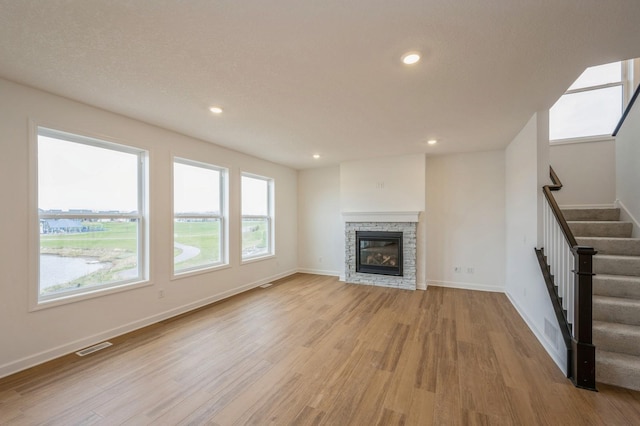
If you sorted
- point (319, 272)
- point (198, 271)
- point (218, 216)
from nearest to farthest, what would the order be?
point (198, 271)
point (218, 216)
point (319, 272)

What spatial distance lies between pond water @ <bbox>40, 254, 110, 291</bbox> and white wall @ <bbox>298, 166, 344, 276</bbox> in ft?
14.0

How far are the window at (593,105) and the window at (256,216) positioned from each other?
541 cm

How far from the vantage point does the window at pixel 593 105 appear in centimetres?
384

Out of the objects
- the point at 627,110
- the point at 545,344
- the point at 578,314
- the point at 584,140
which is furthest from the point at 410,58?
the point at 584,140

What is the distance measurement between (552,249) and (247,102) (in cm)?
364

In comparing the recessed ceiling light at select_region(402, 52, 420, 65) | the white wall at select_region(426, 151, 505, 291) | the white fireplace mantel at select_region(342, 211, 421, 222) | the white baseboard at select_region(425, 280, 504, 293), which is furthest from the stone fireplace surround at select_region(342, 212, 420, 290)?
the recessed ceiling light at select_region(402, 52, 420, 65)

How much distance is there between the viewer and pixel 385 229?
5.38m

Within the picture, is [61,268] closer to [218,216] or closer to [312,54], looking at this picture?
[218,216]

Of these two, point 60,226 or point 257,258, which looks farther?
point 257,258

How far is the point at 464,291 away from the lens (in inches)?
191

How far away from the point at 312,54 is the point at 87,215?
304cm

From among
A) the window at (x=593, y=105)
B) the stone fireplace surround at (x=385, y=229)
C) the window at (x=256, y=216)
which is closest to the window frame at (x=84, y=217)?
the window at (x=256, y=216)

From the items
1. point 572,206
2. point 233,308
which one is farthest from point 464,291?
point 233,308

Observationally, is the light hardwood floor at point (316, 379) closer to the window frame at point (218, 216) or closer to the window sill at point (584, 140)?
the window frame at point (218, 216)
